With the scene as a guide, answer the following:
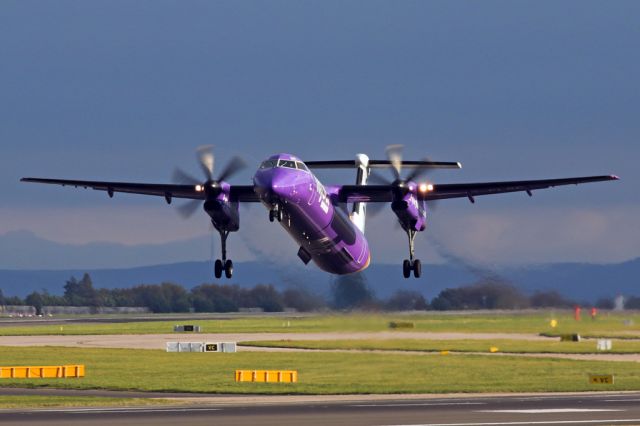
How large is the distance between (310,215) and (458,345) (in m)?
38.0

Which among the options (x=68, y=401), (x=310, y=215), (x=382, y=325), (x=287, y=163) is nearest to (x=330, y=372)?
(x=382, y=325)

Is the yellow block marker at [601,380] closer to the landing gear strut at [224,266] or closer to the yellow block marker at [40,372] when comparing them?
the landing gear strut at [224,266]

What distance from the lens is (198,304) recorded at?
172625 mm

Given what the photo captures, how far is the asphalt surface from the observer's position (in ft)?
136

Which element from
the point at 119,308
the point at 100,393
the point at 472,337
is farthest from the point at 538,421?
the point at 119,308

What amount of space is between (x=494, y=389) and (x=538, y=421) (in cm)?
1721

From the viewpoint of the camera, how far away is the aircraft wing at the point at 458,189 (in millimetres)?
60656

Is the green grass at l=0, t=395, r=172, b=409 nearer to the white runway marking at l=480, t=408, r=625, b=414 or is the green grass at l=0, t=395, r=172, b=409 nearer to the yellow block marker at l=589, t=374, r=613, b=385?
the white runway marking at l=480, t=408, r=625, b=414

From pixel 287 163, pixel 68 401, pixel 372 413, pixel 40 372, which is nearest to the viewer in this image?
pixel 372 413

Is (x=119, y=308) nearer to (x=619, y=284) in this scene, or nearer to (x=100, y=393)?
(x=619, y=284)

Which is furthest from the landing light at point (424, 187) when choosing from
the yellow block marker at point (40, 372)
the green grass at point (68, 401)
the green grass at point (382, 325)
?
the yellow block marker at point (40, 372)

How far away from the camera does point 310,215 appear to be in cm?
5291

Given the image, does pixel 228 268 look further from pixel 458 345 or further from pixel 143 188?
pixel 458 345

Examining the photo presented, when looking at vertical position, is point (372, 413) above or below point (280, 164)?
below
